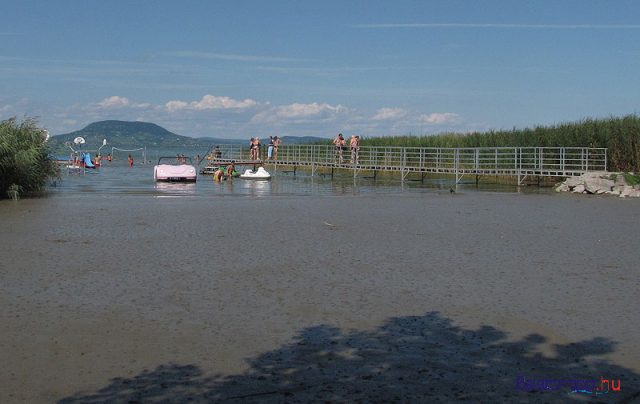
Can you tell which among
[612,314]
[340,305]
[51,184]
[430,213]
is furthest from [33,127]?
[612,314]

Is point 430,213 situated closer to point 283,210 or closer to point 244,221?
point 283,210

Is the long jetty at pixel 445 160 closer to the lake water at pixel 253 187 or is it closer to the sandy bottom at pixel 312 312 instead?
the lake water at pixel 253 187

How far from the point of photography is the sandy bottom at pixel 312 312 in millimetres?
5254

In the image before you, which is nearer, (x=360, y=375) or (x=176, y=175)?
(x=360, y=375)

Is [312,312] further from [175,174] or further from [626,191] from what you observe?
[175,174]

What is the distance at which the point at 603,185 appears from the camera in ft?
90.8

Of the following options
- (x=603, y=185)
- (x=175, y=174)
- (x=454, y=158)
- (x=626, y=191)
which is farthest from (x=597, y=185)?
(x=175, y=174)

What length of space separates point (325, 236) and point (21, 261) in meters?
5.18

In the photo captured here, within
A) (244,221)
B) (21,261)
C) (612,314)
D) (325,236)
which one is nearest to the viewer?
(612,314)

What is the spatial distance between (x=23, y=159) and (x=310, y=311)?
1824 cm

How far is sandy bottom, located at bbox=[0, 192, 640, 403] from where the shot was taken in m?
5.25

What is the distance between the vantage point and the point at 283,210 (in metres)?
19.6

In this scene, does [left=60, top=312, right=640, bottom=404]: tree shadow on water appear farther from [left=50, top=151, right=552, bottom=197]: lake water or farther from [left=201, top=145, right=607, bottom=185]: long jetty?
[left=201, top=145, right=607, bottom=185]: long jetty

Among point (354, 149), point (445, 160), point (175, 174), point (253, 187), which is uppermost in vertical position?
point (354, 149)
